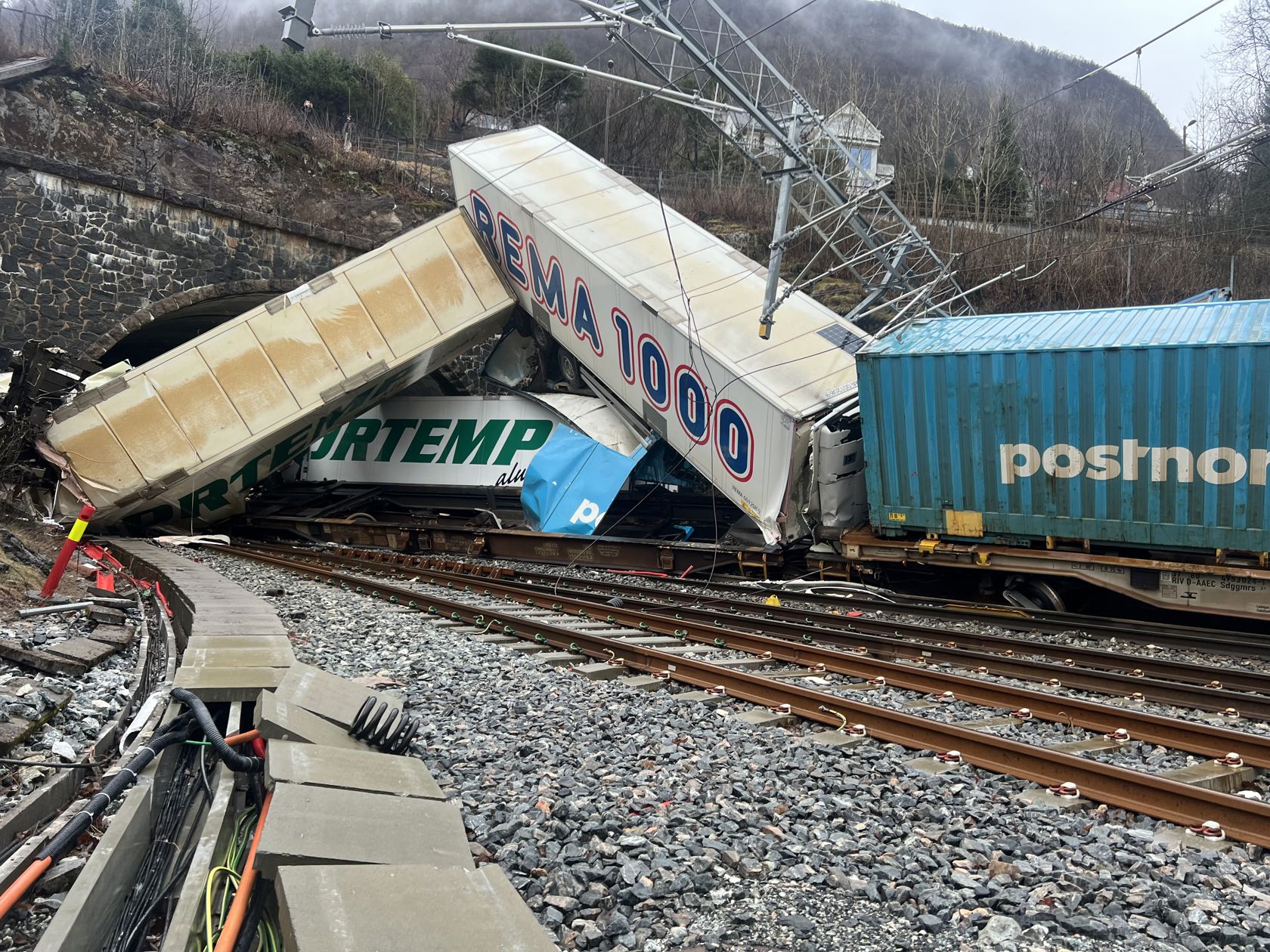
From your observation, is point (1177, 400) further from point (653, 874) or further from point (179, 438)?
point (179, 438)

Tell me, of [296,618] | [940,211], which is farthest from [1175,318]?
[940,211]

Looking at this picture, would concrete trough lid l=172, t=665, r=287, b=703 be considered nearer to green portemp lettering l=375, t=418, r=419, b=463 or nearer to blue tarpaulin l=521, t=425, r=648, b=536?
blue tarpaulin l=521, t=425, r=648, b=536

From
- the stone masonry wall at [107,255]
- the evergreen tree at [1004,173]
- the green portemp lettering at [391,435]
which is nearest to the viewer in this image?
the stone masonry wall at [107,255]

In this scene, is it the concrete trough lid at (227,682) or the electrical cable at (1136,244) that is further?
the electrical cable at (1136,244)

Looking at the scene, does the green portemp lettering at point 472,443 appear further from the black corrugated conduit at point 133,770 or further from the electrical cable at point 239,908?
the electrical cable at point 239,908

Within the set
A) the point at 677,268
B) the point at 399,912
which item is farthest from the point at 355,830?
the point at 677,268

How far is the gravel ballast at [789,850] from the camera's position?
10.7 feet

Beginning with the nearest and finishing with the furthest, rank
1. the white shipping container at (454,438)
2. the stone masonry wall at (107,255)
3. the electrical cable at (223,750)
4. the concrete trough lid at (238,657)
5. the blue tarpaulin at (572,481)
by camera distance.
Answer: the electrical cable at (223,750)
the concrete trough lid at (238,657)
the blue tarpaulin at (572,481)
the white shipping container at (454,438)
the stone masonry wall at (107,255)

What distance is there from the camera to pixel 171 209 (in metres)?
19.9

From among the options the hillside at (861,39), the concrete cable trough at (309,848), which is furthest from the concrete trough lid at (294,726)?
the hillside at (861,39)

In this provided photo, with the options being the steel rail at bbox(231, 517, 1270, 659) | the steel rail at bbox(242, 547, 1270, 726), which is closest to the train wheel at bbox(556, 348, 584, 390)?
the steel rail at bbox(231, 517, 1270, 659)

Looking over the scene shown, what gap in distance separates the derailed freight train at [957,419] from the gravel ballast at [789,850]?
624cm

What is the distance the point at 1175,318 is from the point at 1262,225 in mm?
24908

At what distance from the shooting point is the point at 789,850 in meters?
3.85
